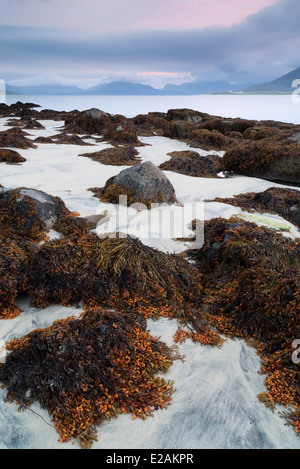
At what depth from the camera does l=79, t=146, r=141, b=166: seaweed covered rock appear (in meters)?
10.7

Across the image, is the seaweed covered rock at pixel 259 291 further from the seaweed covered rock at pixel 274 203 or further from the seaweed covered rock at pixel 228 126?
the seaweed covered rock at pixel 228 126

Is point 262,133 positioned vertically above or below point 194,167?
above

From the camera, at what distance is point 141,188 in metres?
6.57

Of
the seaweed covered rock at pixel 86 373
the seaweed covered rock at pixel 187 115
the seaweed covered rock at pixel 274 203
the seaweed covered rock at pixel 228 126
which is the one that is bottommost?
the seaweed covered rock at pixel 86 373

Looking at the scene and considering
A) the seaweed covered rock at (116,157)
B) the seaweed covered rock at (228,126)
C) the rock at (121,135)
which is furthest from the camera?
the seaweed covered rock at (228,126)

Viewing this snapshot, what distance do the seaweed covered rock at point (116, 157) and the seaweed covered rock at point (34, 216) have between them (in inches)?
227

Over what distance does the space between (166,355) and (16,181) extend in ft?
21.1

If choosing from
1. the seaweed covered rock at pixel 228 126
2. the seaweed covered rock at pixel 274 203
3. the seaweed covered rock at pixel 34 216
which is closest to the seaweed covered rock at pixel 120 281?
the seaweed covered rock at pixel 34 216

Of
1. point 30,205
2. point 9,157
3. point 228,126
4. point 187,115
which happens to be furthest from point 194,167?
point 187,115

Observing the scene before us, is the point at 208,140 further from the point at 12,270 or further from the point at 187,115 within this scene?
the point at 12,270

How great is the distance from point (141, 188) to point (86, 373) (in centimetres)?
471

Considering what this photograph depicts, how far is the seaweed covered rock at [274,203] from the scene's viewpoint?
A: 20.5ft

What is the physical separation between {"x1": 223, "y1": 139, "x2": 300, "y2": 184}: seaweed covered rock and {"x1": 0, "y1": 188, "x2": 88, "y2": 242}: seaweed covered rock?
6.66 metres
